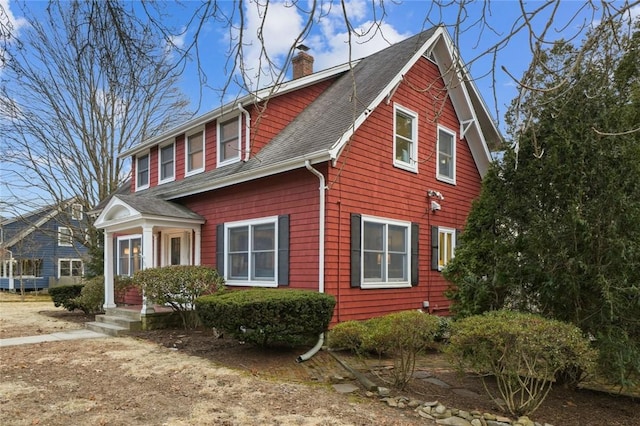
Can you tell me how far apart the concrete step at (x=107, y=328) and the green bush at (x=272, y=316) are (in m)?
3.57

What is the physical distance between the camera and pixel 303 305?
7020 millimetres

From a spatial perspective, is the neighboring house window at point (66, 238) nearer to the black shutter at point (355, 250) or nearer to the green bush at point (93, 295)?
the green bush at point (93, 295)

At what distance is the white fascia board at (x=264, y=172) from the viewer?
7.85m

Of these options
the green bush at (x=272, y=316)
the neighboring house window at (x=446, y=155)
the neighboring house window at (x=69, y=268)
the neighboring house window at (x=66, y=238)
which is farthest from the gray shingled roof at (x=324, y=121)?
the neighboring house window at (x=69, y=268)

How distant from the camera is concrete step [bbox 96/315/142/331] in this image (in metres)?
9.91

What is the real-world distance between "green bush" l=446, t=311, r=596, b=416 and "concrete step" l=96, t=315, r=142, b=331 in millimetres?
7528

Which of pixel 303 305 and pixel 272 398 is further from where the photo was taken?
pixel 303 305

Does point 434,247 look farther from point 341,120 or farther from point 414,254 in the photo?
point 341,120

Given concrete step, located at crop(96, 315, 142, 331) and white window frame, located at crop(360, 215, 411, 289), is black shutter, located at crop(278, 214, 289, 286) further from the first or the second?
concrete step, located at crop(96, 315, 142, 331)

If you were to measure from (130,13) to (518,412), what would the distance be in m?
4.93

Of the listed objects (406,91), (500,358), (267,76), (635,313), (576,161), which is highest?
(406,91)

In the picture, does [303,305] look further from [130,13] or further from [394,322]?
[130,13]

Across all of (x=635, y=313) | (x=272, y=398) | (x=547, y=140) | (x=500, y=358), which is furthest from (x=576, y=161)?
(x=272, y=398)

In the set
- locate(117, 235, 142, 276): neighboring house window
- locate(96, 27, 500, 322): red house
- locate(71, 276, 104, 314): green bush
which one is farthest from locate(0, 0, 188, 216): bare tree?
locate(71, 276, 104, 314): green bush
